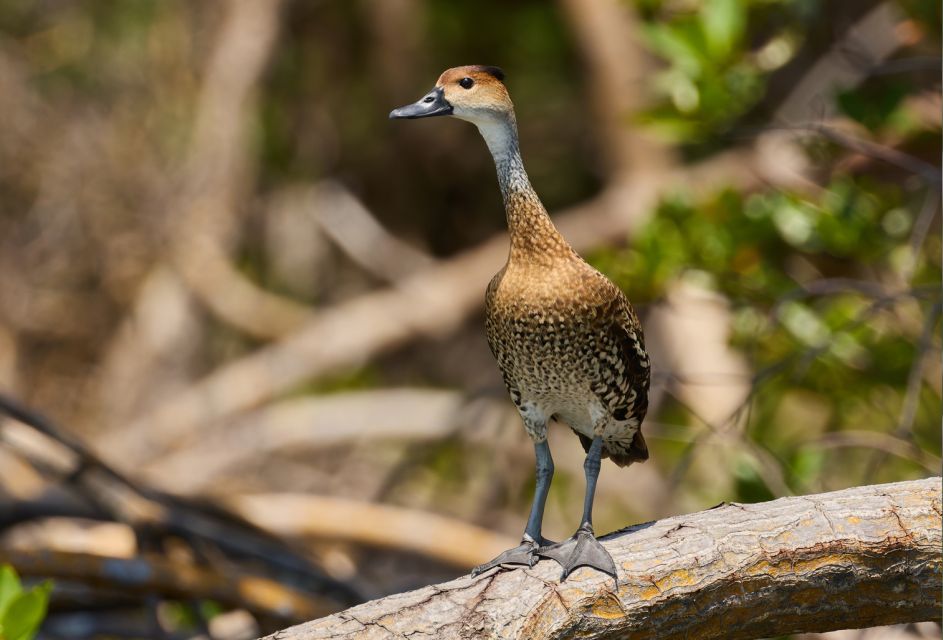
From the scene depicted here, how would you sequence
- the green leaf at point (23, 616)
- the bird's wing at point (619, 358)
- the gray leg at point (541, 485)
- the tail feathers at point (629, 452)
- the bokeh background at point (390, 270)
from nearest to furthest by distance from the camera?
the green leaf at point (23, 616)
the bird's wing at point (619, 358)
the gray leg at point (541, 485)
the tail feathers at point (629, 452)
the bokeh background at point (390, 270)

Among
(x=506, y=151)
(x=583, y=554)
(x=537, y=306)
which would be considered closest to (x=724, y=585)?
(x=583, y=554)

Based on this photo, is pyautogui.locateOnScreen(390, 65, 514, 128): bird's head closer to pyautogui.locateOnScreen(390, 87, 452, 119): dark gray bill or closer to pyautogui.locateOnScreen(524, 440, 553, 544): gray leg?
pyautogui.locateOnScreen(390, 87, 452, 119): dark gray bill

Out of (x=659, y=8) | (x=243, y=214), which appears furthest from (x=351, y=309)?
(x=659, y=8)

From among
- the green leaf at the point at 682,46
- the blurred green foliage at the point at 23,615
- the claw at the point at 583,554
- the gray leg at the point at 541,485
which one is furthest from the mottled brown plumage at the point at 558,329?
the green leaf at the point at 682,46

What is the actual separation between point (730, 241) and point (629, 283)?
0.56m

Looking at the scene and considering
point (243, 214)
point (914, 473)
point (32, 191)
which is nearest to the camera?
point (914, 473)

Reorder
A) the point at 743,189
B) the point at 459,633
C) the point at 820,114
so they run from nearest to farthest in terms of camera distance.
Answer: the point at 459,633 < the point at 820,114 < the point at 743,189

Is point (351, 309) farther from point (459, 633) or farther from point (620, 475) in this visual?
point (459, 633)

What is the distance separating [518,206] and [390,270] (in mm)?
8048

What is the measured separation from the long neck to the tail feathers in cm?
88

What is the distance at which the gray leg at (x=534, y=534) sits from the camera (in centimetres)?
338

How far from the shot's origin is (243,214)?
10.8m

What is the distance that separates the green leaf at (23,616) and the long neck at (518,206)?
1.59m

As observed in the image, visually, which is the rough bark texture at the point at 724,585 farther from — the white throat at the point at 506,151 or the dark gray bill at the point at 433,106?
the dark gray bill at the point at 433,106
